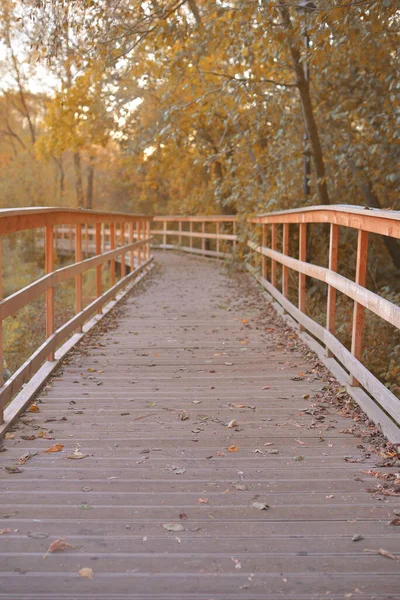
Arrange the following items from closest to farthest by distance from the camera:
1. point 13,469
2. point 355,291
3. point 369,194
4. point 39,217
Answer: point 13,469 < point 355,291 < point 39,217 < point 369,194

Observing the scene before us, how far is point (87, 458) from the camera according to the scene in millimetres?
3807

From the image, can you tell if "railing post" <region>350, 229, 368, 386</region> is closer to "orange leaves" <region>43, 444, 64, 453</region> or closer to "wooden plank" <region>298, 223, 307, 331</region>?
"orange leaves" <region>43, 444, 64, 453</region>

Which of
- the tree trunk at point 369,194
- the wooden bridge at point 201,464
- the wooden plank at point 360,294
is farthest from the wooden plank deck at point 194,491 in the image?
the tree trunk at point 369,194

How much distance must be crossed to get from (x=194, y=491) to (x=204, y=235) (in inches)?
675

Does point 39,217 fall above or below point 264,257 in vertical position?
above

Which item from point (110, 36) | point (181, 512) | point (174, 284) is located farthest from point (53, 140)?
point (181, 512)

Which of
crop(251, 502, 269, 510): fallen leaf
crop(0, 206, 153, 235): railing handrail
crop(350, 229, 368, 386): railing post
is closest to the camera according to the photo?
crop(251, 502, 269, 510): fallen leaf

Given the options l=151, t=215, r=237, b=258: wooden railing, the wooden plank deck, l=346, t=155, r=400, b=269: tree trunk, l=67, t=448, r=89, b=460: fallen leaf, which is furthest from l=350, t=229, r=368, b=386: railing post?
l=151, t=215, r=237, b=258: wooden railing

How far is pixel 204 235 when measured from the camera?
20.3 m

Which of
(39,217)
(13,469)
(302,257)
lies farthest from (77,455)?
(302,257)

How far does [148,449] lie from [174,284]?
10.0 metres

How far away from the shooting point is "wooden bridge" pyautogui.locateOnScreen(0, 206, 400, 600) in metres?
2.57

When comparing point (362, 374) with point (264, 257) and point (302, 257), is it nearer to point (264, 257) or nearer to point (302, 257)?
point (302, 257)

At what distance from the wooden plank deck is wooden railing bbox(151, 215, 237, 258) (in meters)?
11.2
